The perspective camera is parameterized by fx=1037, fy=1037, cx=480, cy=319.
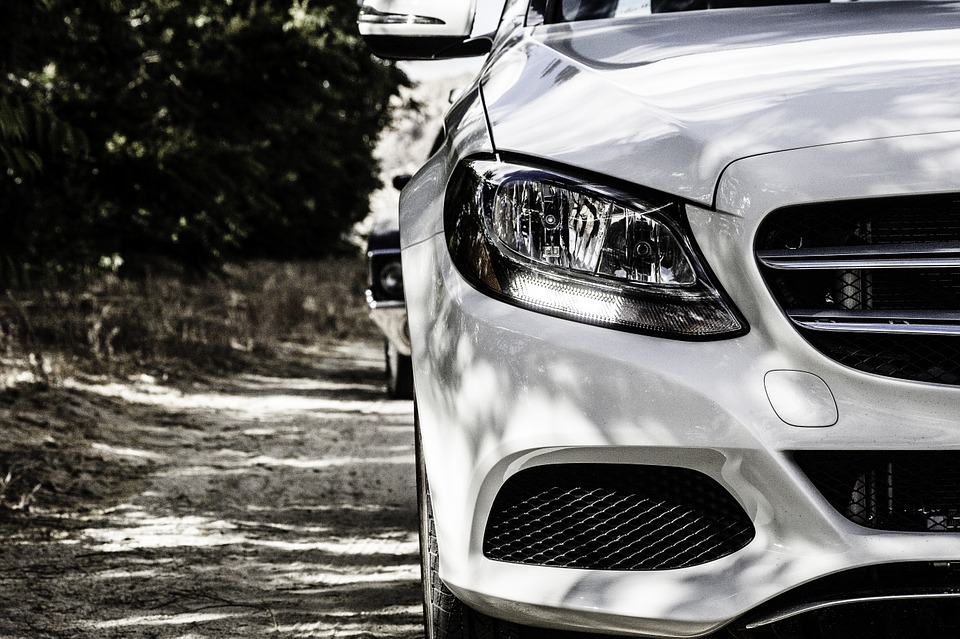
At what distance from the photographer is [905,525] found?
165 cm

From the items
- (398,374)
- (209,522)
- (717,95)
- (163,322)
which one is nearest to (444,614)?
(717,95)

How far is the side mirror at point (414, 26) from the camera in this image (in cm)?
282

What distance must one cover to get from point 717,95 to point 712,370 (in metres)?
0.56

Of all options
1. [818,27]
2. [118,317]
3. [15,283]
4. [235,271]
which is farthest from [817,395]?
[235,271]

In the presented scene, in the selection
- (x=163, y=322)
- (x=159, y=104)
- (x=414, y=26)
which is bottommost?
(x=163, y=322)

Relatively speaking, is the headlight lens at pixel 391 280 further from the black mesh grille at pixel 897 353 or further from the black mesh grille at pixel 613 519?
the black mesh grille at pixel 897 353

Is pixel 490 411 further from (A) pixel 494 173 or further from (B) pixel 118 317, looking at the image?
(B) pixel 118 317

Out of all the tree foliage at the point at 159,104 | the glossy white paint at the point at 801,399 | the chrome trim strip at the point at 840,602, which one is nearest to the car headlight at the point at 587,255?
the glossy white paint at the point at 801,399

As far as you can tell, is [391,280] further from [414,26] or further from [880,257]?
[880,257]

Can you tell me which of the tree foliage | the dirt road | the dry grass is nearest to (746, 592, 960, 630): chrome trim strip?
the dirt road

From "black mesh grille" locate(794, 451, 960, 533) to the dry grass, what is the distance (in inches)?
160

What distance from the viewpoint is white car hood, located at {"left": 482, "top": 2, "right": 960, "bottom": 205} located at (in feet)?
5.68

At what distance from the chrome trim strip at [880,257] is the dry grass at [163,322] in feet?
13.2

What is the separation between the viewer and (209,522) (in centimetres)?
389
